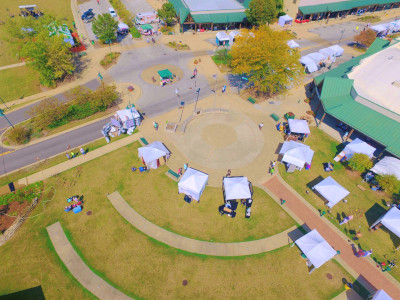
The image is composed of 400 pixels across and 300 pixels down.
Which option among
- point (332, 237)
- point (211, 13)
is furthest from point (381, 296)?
point (211, 13)

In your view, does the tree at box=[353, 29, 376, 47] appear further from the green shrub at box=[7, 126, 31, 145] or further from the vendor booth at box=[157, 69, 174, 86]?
the green shrub at box=[7, 126, 31, 145]

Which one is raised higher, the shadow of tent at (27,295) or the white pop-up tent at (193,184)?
the white pop-up tent at (193,184)

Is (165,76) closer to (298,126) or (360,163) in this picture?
(298,126)

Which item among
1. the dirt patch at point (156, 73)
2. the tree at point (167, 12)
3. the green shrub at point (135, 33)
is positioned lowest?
the dirt patch at point (156, 73)

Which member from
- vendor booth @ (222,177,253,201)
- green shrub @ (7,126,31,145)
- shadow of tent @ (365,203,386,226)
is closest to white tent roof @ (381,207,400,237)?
shadow of tent @ (365,203,386,226)

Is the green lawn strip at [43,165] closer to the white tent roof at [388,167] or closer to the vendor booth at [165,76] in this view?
the vendor booth at [165,76]

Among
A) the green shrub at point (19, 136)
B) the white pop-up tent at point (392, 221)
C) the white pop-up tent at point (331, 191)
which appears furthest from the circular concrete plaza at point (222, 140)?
the green shrub at point (19, 136)

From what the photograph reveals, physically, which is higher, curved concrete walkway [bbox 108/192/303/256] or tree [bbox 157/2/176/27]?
tree [bbox 157/2/176/27]
